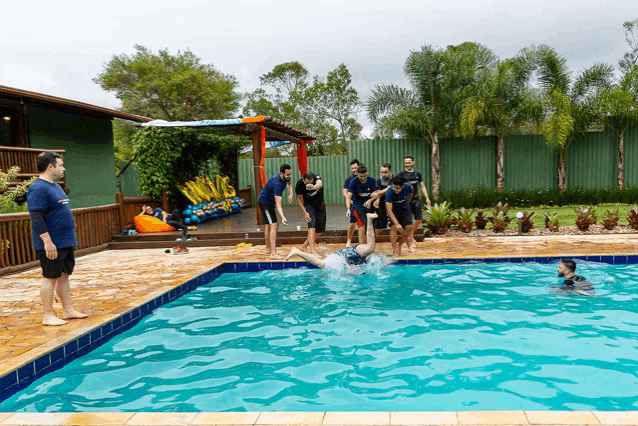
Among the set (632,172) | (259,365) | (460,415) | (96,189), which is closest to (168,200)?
(96,189)

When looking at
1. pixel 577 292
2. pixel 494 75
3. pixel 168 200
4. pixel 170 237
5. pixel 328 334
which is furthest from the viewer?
pixel 494 75

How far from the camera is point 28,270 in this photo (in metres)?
8.12

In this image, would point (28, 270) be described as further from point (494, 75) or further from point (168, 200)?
point (494, 75)

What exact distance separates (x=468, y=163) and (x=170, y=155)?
10.8 m

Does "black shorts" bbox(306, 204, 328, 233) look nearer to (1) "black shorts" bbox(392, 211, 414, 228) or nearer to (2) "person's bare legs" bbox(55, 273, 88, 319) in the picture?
(1) "black shorts" bbox(392, 211, 414, 228)

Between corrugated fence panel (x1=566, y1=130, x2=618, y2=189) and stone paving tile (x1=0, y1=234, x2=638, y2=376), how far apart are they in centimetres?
805

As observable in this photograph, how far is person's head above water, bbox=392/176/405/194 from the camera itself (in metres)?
7.62

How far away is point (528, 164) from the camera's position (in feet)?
54.2

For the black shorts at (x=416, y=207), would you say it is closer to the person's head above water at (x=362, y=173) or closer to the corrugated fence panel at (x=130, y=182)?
the person's head above water at (x=362, y=173)

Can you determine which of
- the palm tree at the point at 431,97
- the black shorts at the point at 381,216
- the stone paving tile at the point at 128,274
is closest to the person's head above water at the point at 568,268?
the stone paving tile at the point at 128,274

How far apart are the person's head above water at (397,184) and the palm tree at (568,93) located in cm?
983

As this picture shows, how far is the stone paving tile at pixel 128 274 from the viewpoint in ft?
14.2

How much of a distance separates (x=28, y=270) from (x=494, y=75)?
14.7 m

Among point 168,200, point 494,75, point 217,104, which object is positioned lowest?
point 168,200
